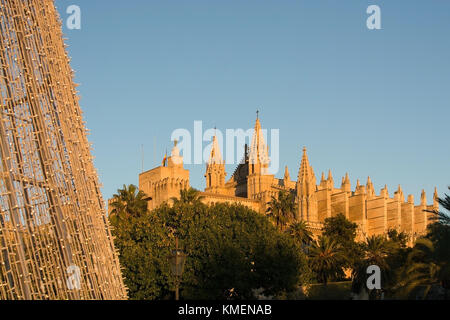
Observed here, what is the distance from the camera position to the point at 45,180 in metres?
24.2

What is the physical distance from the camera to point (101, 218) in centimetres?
2802

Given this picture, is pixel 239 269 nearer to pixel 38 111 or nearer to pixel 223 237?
pixel 223 237

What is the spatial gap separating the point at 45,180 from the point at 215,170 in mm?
85212

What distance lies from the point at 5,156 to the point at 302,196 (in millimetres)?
71757

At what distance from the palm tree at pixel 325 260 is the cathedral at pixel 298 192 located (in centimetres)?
2120

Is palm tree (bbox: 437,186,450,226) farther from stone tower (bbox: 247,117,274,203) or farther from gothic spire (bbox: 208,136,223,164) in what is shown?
gothic spire (bbox: 208,136,223,164)

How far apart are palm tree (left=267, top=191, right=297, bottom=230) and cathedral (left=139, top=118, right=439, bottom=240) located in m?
4.26

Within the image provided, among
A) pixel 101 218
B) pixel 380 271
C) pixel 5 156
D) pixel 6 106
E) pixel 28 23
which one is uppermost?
pixel 28 23

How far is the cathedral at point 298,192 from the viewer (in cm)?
8650

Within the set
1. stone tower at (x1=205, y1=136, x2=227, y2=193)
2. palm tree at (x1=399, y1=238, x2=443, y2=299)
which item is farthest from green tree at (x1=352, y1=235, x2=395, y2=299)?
stone tower at (x1=205, y1=136, x2=227, y2=193)

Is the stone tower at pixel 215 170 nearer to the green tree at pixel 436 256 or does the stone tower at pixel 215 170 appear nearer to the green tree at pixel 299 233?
the green tree at pixel 299 233
